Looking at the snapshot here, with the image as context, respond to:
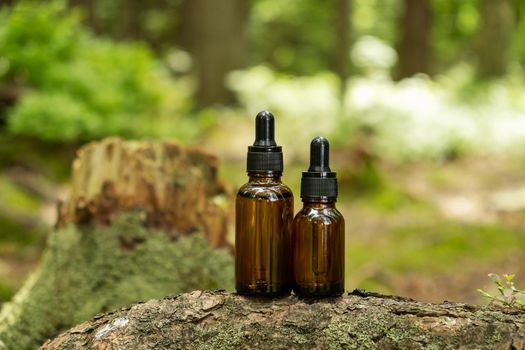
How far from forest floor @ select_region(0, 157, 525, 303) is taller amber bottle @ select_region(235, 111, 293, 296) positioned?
1578 millimetres

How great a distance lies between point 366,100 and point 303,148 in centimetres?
228

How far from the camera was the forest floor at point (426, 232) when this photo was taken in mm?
5934

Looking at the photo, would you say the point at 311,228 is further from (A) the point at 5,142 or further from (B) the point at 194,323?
(A) the point at 5,142

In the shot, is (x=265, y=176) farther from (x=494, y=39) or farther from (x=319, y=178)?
(x=494, y=39)

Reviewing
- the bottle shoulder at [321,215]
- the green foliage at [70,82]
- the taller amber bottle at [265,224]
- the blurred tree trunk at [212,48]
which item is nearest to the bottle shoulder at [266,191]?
the taller amber bottle at [265,224]

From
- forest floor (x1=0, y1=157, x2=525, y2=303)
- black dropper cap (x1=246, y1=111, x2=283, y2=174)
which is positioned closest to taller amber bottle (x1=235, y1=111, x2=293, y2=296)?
black dropper cap (x1=246, y1=111, x2=283, y2=174)

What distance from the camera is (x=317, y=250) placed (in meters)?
2.29

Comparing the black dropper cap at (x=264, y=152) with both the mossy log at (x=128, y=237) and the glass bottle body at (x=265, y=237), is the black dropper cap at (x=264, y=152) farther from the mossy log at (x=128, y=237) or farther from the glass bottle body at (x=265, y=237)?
the mossy log at (x=128, y=237)

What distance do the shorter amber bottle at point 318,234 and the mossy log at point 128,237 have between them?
149 centimetres

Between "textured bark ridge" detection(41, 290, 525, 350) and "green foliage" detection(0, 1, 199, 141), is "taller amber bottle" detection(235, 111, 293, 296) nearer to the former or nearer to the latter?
"textured bark ridge" detection(41, 290, 525, 350)

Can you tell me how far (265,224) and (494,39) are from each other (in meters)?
14.7

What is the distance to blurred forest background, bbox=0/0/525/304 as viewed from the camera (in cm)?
688

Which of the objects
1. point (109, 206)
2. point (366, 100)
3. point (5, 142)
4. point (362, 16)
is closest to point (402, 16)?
point (366, 100)

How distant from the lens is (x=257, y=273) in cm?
236
